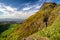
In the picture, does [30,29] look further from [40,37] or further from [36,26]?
[40,37]

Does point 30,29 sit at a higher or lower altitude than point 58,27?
lower

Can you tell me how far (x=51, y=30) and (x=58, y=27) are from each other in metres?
5.24

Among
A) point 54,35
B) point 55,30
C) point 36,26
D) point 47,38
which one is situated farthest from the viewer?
point 36,26

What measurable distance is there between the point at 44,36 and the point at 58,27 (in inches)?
619

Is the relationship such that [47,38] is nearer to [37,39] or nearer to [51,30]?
[37,39]

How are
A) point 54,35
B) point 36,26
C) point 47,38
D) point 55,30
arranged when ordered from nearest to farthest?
point 47,38, point 54,35, point 55,30, point 36,26

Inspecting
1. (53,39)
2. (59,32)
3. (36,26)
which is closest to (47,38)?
(53,39)

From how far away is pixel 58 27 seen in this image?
296 feet

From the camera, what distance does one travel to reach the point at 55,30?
3383 inches

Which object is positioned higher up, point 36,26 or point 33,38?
point 33,38

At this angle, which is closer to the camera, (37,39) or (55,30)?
(37,39)

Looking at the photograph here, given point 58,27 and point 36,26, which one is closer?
point 58,27

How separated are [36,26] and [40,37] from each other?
106901 mm

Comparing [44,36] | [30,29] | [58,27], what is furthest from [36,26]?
[44,36]
